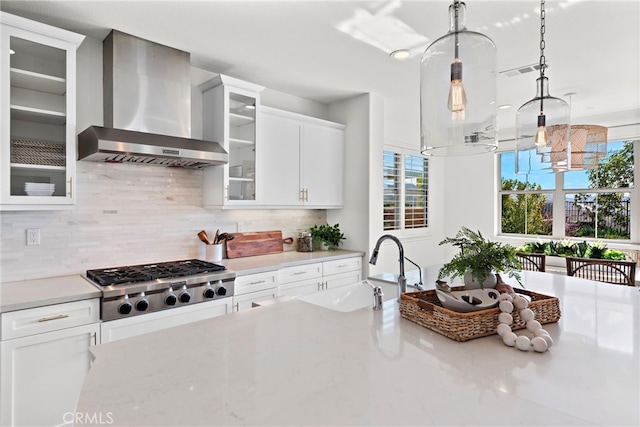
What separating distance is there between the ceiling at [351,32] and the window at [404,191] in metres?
1.53

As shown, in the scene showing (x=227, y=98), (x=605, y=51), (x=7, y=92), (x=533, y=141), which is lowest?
(x=533, y=141)

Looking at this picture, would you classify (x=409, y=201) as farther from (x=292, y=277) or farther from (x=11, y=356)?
(x=11, y=356)

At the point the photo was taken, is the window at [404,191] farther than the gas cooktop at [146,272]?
Yes

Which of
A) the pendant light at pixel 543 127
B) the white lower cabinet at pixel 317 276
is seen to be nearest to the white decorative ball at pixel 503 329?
the pendant light at pixel 543 127

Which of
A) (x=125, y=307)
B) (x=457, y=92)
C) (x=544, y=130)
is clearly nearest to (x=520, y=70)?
(x=544, y=130)

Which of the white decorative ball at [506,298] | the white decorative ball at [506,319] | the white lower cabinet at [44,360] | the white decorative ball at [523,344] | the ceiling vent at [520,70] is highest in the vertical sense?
the ceiling vent at [520,70]

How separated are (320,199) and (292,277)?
1.01 m

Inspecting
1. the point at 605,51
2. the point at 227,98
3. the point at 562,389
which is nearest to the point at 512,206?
the point at 605,51

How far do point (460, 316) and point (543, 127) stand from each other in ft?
4.41

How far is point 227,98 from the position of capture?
309 centimetres

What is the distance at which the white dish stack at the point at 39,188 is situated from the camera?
2185mm

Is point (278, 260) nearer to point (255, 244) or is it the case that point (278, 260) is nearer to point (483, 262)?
point (255, 244)

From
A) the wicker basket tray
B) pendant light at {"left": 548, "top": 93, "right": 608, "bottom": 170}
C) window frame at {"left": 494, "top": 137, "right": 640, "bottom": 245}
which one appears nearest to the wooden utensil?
the wicker basket tray

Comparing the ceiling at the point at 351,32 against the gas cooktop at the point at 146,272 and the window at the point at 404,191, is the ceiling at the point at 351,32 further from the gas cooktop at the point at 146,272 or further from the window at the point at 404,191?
the gas cooktop at the point at 146,272
